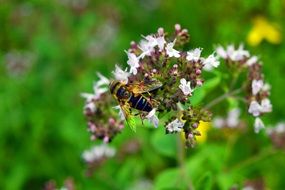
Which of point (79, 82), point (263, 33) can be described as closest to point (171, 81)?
point (79, 82)

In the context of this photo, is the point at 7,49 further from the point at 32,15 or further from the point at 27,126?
the point at 27,126

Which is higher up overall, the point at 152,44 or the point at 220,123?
the point at 220,123

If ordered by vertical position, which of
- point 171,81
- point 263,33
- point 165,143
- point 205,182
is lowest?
point 205,182

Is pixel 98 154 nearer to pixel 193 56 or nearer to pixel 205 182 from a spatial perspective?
pixel 205 182

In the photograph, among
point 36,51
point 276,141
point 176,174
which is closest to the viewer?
point 176,174

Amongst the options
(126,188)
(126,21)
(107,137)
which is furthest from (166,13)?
(107,137)

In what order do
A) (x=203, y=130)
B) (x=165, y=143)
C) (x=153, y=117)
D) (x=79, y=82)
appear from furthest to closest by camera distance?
(x=79, y=82), (x=203, y=130), (x=165, y=143), (x=153, y=117)

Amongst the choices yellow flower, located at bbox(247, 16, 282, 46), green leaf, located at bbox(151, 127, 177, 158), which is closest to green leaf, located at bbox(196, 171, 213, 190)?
green leaf, located at bbox(151, 127, 177, 158)

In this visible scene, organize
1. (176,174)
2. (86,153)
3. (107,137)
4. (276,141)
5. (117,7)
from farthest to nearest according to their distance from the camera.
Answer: (117,7) < (86,153) < (276,141) < (176,174) < (107,137)
